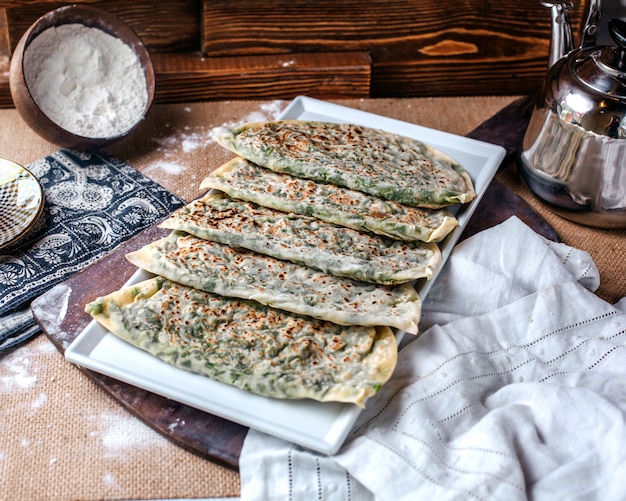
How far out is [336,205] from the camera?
214 cm

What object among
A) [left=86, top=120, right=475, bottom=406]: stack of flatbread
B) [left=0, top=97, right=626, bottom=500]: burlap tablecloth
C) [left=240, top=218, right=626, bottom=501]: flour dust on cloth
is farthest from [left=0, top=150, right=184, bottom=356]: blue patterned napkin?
[left=240, top=218, right=626, bottom=501]: flour dust on cloth

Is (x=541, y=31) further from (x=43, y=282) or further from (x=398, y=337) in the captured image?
(x=43, y=282)

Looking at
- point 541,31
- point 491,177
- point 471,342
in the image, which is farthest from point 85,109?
point 541,31

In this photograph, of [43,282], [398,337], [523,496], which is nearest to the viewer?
[523,496]

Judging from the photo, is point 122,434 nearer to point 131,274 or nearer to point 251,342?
point 251,342

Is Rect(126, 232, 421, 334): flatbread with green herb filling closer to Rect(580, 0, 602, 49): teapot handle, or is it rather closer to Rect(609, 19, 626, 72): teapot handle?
Rect(609, 19, 626, 72): teapot handle

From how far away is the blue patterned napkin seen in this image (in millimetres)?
2131

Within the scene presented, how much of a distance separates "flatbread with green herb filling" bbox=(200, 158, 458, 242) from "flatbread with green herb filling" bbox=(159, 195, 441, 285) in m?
0.03

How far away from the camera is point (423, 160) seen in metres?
2.36

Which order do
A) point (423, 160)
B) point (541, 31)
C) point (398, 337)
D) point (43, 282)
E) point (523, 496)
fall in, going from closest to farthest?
1. point (523, 496)
2. point (398, 337)
3. point (43, 282)
4. point (423, 160)
5. point (541, 31)

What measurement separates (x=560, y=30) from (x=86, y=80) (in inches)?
62.2

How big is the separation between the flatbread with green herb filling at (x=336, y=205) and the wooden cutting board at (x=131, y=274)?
0.83 ft

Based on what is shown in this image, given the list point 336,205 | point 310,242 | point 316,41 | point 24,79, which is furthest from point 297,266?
point 316,41

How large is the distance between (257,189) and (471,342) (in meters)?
0.73
